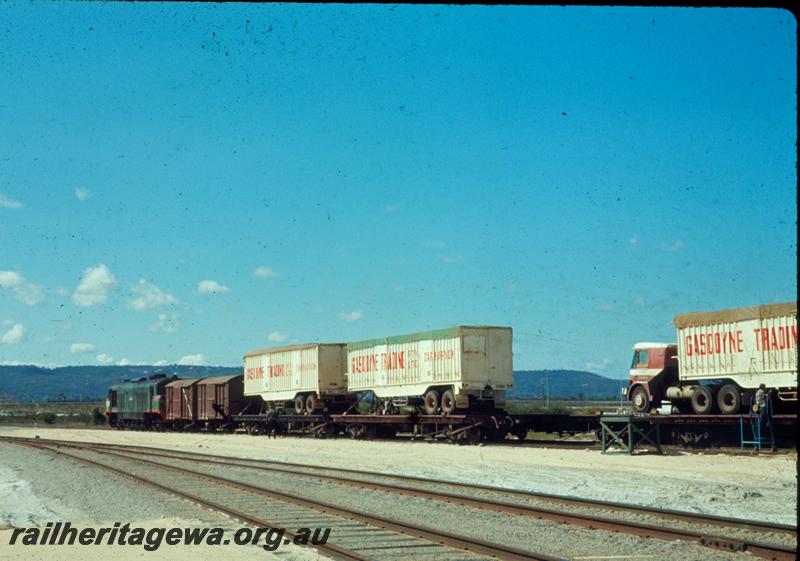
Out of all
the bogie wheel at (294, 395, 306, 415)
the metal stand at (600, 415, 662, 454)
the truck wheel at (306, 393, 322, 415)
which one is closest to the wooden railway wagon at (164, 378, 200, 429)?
the bogie wheel at (294, 395, 306, 415)

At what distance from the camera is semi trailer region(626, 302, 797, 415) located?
80.2 feet

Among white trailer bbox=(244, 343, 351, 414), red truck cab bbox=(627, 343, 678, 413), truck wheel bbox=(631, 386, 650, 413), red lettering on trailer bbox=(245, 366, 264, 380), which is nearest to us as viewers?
red truck cab bbox=(627, 343, 678, 413)

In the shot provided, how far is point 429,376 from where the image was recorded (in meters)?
34.6

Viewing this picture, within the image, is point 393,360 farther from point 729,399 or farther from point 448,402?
point 729,399

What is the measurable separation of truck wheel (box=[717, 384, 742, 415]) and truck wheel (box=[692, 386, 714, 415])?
13.4 inches

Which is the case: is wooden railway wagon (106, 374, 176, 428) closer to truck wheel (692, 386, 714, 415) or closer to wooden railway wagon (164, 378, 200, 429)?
wooden railway wagon (164, 378, 200, 429)

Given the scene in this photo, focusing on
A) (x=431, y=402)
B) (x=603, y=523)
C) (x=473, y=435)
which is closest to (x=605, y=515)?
(x=603, y=523)

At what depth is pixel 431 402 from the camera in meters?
34.7

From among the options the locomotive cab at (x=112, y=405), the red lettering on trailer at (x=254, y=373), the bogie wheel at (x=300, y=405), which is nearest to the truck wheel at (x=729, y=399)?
the bogie wheel at (x=300, y=405)

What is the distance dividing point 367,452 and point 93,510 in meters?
16.2

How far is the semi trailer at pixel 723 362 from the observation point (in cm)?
2445

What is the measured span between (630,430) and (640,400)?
5.00 metres
